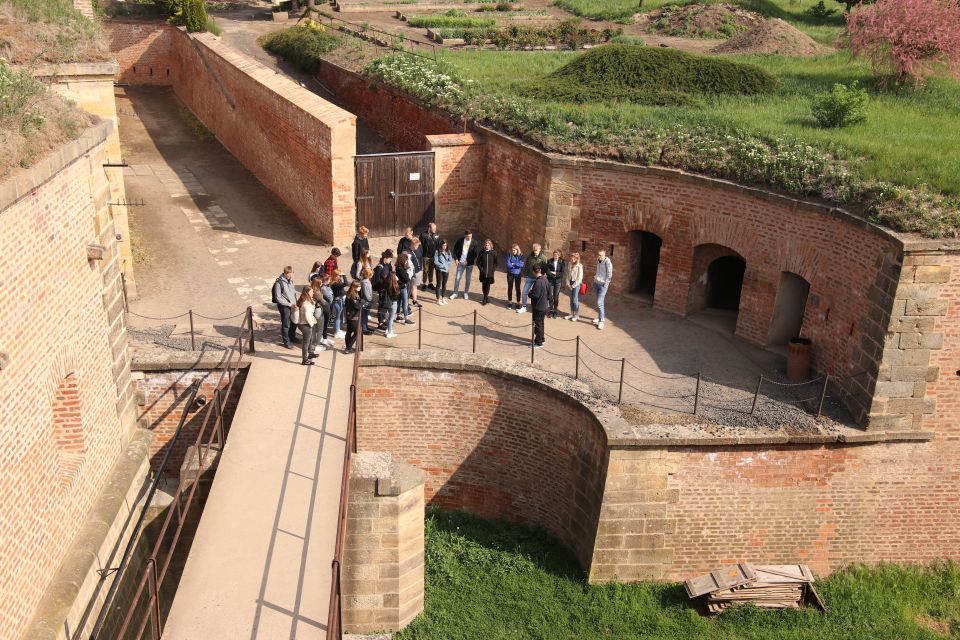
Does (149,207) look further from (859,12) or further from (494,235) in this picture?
(859,12)

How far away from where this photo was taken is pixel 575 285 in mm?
17641

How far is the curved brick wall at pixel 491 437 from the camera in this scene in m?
15.4

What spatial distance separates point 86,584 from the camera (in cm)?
1112

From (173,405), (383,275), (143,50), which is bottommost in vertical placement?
(173,405)

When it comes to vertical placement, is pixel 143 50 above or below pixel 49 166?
below

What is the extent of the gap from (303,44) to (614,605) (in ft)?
73.3

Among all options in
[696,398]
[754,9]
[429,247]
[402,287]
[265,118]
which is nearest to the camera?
[696,398]

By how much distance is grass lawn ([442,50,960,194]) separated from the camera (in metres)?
15.9

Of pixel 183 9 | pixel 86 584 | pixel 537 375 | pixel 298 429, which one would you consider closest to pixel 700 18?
pixel 183 9

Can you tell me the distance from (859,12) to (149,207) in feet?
55.1

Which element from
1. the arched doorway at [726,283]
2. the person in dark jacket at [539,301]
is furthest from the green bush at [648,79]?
the person in dark jacket at [539,301]

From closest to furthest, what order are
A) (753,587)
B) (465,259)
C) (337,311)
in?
(753,587) < (337,311) < (465,259)

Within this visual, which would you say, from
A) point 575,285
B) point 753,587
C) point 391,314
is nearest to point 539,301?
point 575,285

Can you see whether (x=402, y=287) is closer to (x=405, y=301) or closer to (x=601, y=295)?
(x=405, y=301)
